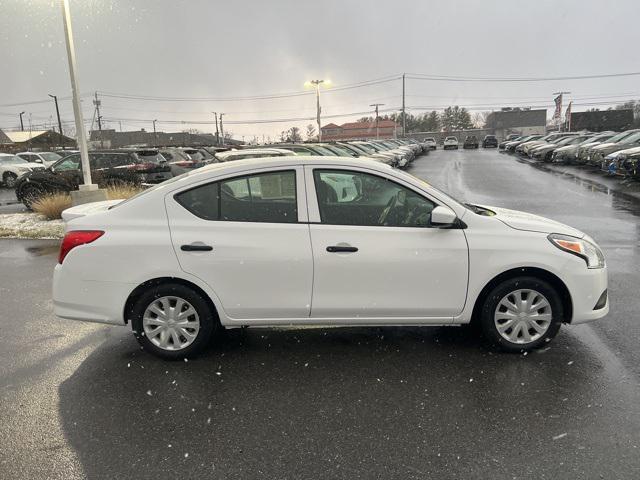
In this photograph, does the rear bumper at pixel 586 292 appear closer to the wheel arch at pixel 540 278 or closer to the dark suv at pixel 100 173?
the wheel arch at pixel 540 278

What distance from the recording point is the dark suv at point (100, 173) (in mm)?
14273

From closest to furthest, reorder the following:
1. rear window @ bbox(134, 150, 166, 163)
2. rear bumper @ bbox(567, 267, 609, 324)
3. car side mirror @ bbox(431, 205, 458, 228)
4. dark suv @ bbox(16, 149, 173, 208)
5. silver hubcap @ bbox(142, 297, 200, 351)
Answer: car side mirror @ bbox(431, 205, 458, 228) → rear bumper @ bbox(567, 267, 609, 324) → silver hubcap @ bbox(142, 297, 200, 351) → dark suv @ bbox(16, 149, 173, 208) → rear window @ bbox(134, 150, 166, 163)

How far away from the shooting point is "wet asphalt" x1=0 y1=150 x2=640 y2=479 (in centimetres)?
281

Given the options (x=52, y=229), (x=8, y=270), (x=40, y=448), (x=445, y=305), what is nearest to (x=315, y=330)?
(x=445, y=305)

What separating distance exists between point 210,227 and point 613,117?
90.4 metres

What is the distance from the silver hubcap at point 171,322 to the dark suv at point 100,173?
11.1 meters

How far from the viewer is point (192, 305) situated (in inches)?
Answer: 158

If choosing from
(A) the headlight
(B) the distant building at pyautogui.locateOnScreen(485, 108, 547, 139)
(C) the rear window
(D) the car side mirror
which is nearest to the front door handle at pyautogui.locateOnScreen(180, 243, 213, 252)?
(D) the car side mirror

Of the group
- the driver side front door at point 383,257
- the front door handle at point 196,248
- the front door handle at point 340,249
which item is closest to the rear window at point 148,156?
the front door handle at point 196,248

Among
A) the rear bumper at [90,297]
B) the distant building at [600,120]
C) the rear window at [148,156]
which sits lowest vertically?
the rear bumper at [90,297]

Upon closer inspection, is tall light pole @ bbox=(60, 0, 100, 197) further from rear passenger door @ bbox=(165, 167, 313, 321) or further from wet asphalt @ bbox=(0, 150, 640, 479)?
rear passenger door @ bbox=(165, 167, 313, 321)

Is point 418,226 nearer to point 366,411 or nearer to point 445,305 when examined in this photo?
point 445,305

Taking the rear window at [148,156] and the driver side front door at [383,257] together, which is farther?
the rear window at [148,156]

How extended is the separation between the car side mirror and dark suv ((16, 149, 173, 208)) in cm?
1232
